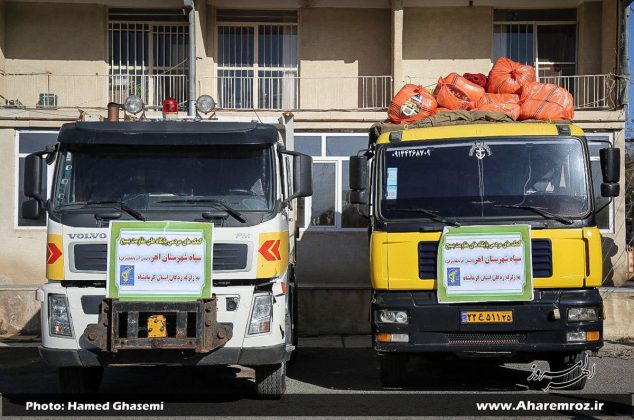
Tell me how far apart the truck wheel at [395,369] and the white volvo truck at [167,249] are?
1329 millimetres

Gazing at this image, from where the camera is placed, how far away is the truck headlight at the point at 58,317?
7.24 m

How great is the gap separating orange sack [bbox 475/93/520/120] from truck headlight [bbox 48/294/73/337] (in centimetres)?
562

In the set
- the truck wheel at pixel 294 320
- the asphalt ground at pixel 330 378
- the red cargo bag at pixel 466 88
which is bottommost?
the asphalt ground at pixel 330 378

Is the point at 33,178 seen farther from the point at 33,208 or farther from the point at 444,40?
the point at 444,40

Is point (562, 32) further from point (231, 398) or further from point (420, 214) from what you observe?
point (231, 398)

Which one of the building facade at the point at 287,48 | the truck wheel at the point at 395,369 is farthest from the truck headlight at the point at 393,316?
the building facade at the point at 287,48

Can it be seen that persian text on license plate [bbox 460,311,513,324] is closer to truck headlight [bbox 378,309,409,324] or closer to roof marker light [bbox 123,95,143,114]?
truck headlight [bbox 378,309,409,324]

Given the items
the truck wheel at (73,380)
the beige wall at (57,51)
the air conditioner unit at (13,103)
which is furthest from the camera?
the beige wall at (57,51)

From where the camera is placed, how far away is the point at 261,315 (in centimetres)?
734

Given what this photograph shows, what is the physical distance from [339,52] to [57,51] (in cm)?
619

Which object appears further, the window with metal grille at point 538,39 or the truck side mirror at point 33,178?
the window with metal grille at point 538,39

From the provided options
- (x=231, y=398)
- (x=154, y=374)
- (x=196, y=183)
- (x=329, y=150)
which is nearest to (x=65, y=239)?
(x=196, y=183)

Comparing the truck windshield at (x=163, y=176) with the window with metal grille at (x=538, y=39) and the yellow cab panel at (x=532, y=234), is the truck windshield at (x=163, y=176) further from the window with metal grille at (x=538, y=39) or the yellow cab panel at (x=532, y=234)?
the window with metal grille at (x=538, y=39)

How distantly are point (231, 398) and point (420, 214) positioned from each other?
264 centimetres
